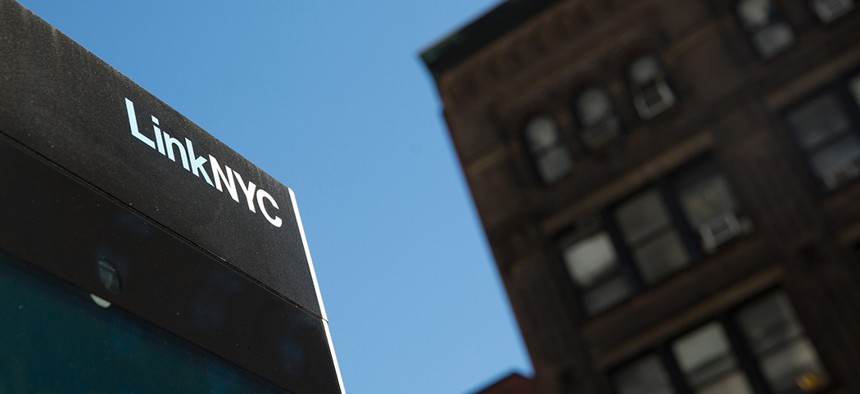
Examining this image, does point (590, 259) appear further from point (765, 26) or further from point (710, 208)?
point (765, 26)

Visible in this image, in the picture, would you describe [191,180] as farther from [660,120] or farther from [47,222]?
[660,120]

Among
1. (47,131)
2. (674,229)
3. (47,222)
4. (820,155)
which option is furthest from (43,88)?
(820,155)

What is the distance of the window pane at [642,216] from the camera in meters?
23.7

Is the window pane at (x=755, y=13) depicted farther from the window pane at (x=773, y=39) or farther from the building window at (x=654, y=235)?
the building window at (x=654, y=235)

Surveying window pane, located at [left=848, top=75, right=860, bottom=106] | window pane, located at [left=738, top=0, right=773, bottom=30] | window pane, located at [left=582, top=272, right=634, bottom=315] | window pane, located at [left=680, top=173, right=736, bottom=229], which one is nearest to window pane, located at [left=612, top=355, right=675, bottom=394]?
window pane, located at [left=582, top=272, right=634, bottom=315]

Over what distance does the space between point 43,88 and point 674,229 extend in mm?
11864

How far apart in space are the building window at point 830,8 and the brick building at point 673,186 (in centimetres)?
4

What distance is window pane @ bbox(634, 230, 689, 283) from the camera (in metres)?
23.1

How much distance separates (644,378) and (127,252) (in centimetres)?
977

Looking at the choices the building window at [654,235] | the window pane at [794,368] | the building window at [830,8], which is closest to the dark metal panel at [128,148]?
the building window at [654,235]

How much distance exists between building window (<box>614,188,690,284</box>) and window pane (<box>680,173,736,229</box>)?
423 millimetres

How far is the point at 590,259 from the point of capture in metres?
24.3

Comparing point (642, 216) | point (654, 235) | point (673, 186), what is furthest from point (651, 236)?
point (673, 186)

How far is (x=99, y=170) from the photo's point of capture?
19.0 meters
